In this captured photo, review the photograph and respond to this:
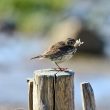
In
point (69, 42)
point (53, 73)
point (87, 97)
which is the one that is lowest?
point (87, 97)

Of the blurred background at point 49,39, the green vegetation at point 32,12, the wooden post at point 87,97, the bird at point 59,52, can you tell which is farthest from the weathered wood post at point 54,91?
the green vegetation at point 32,12

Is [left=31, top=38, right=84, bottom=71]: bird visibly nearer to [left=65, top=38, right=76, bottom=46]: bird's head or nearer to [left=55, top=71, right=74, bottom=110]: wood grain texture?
[left=65, top=38, right=76, bottom=46]: bird's head

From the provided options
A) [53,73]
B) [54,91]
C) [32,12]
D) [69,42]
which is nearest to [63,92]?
[54,91]

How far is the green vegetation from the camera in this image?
93.6 ft

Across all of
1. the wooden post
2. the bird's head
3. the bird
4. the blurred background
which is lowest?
the wooden post

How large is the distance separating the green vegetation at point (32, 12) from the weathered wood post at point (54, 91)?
2047 centimetres

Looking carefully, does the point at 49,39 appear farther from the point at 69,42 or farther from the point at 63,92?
the point at 63,92

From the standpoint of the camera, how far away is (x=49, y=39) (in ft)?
83.4

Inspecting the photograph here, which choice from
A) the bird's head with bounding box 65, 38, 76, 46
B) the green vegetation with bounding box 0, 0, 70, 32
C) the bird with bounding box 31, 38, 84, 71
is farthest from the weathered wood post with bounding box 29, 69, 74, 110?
the green vegetation with bounding box 0, 0, 70, 32

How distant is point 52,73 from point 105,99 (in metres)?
9.58

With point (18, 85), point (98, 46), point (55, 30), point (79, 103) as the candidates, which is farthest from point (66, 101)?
point (55, 30)

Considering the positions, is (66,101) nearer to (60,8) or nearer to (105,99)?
(105,99)

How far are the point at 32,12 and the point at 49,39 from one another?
3.88 meters

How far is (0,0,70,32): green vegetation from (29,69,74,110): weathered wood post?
2047 centimetres
